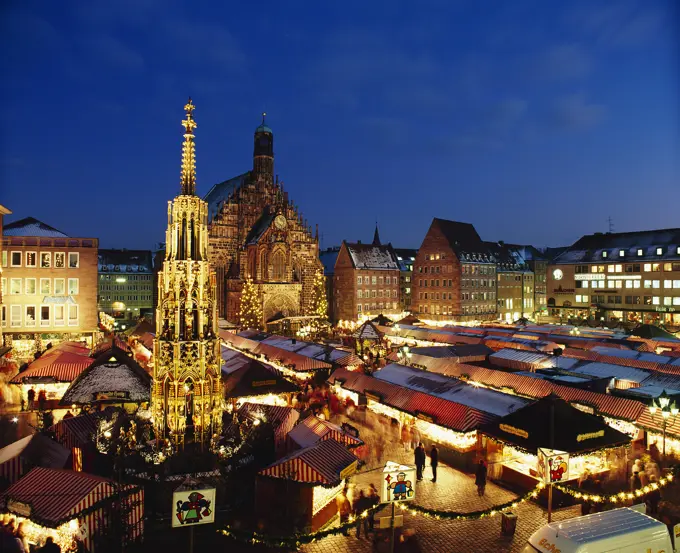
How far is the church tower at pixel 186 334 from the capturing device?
13.2 meters

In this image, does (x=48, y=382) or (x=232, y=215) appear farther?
(x=232, y=215)

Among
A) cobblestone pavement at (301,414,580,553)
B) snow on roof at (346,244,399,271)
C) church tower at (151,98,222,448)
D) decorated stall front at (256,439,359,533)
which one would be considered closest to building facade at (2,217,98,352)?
snow on roof at (346,244,399,271)

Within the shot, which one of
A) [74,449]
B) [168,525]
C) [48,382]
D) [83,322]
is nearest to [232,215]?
[83,322]

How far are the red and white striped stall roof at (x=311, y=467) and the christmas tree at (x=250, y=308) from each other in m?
46.4

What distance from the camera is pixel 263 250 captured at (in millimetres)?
59906

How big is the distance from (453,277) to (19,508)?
63.6 metres

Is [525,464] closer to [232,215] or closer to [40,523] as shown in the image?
[40,523]

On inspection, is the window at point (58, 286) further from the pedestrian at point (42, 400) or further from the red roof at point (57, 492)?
the red roof at point (57, 492)

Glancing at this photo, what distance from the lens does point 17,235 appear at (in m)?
44.5

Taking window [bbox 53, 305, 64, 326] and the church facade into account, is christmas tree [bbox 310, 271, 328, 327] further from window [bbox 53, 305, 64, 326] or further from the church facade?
window [bbox 53, 305, 64, 326]

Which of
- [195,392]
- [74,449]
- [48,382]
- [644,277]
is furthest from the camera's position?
[644,277]

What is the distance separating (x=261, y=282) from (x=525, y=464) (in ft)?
153

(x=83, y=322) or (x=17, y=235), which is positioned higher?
(x=17, y=235)

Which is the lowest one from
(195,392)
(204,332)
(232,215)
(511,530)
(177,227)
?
(511,530)
